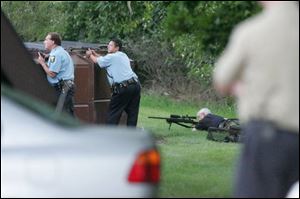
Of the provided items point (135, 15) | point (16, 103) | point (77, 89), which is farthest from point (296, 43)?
point (77, 89)

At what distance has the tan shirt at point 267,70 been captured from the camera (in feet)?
19.6

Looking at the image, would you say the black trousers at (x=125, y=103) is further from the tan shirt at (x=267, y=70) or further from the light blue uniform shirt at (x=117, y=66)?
the tan shirt at (x=267, y=70)

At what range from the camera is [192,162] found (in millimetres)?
12312

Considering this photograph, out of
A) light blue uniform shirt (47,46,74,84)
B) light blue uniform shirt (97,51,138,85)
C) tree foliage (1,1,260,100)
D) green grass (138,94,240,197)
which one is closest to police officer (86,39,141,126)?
light blue uniform shirt (97,51,138,85)

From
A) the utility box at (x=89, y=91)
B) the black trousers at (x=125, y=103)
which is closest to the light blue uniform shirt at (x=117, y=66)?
the black trousers at (x=125, y=103)

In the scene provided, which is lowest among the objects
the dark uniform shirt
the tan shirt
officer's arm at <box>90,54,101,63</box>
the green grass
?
the green grass

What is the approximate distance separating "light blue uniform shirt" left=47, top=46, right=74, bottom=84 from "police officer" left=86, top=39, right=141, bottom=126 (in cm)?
91

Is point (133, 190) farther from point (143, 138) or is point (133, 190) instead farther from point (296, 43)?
point (296, 43)

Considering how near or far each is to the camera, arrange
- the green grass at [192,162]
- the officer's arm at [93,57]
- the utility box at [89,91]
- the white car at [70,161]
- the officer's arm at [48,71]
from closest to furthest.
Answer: the white car at [70,161] → the green grass at [192,162] → the officer's arm at [48,71] → the officer's arm at [93,57] → the utility box at [89,91]

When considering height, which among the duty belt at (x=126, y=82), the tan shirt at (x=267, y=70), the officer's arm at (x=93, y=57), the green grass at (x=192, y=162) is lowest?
the green grass at (x=192, y=162)

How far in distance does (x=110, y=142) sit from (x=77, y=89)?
11.8m

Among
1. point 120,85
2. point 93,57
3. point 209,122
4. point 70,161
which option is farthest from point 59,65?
point 70,161

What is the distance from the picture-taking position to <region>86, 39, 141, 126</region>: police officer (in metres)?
16.7

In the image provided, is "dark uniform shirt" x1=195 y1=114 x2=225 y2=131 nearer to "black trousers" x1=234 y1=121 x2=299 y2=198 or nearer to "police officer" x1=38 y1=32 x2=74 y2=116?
"police officer" x1=38 y1=32 x2=74 y2=116
